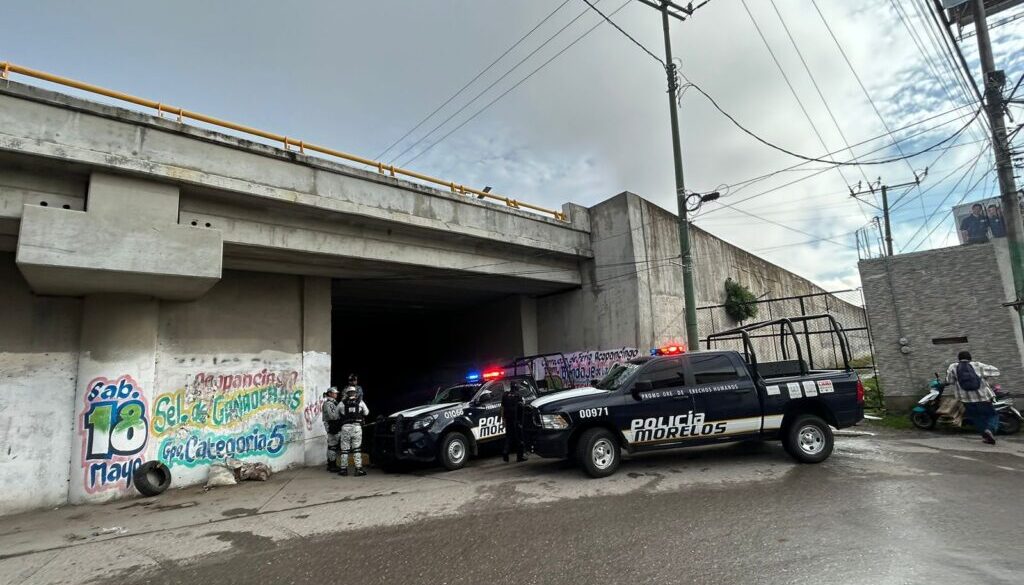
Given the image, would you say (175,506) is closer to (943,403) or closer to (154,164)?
(154,164)

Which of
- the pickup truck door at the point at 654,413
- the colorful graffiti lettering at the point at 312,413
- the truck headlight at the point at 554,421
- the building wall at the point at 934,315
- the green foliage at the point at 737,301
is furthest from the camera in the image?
the green foliage at the point at 737,301

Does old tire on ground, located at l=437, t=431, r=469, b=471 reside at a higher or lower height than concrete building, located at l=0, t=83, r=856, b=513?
lower

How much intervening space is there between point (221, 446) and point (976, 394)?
584 inches

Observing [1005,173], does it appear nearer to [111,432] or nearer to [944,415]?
[944,415]

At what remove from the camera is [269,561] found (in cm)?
506

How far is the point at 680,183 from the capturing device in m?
12.2

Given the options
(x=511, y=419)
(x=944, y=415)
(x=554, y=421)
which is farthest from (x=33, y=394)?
(x=944, y=415)

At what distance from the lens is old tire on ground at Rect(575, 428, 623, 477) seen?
758cm

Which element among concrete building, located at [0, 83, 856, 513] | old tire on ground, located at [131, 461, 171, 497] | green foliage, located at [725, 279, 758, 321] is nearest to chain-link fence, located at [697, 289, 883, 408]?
green foliage, located at [725, 279, 758, 321]

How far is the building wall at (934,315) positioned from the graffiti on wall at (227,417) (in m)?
14.3

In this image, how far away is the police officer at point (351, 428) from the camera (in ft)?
33.3

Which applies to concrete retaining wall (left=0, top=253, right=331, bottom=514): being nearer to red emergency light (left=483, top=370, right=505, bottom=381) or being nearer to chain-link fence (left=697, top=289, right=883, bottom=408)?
red emergency light (left=483, top=370, right=505, bottom=381)

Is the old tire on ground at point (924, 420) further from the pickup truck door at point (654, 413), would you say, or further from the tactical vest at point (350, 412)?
the tactical vest at point (350, 412)

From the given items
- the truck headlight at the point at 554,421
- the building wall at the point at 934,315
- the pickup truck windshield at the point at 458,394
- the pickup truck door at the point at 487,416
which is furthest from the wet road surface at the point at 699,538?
the building wall at the point at 934,315
